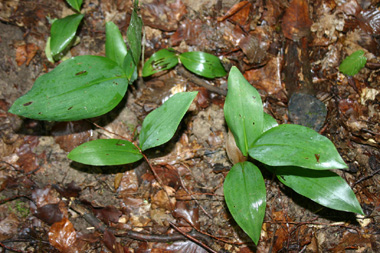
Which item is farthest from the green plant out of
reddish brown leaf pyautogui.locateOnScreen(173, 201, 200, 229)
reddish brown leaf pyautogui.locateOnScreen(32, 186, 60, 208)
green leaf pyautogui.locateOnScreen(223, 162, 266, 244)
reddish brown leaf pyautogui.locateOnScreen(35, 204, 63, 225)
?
green leaf pyautogui.locateOnScreen(223, 162, 266, 244)

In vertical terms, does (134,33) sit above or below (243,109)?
above

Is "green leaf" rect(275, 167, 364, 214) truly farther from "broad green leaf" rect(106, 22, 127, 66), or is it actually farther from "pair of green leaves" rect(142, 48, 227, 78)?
"broad green leaf" rect(106, 22, 127, 66)

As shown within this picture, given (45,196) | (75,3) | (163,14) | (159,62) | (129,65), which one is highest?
(75,3)

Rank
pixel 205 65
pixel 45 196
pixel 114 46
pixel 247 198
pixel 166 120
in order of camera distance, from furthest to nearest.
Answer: pixel 205 65
pixel 114 46
pixel 45 196
pixel 166 120
pixel 247 198

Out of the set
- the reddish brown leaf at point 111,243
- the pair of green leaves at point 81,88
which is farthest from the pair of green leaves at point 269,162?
the reddish brown leaf at point 111,243

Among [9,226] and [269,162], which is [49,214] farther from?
[269,162]

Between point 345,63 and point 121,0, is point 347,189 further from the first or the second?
point 121,0

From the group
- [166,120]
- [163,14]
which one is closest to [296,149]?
[166,120]
